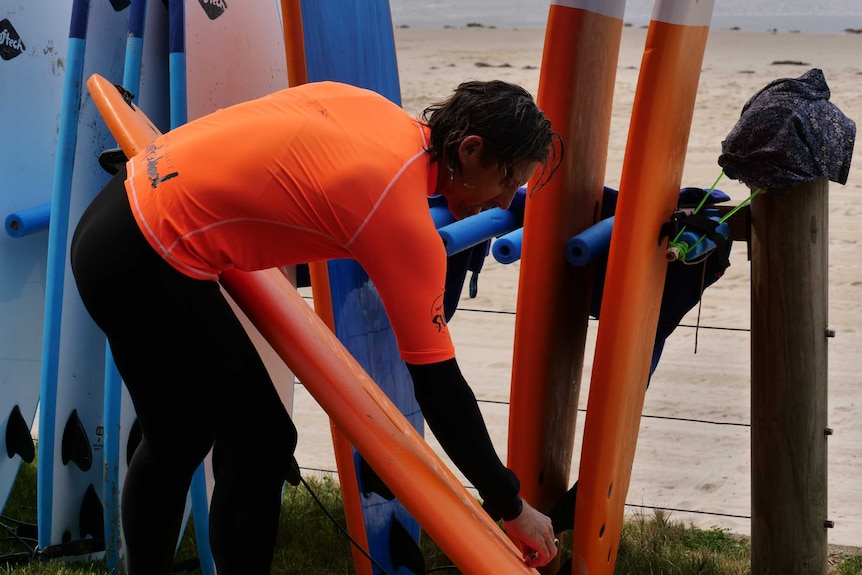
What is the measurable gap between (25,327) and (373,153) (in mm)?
1859

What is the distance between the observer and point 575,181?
100.0 inches

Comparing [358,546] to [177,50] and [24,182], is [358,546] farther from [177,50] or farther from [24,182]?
[24,182]

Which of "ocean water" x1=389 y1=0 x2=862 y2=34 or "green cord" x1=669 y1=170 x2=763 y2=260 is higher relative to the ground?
"green cord" x1=669 y1=170 x2=763 y2=260

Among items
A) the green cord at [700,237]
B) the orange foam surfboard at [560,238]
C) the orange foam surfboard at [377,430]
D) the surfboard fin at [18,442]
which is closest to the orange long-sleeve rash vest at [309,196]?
the orange foam surfboard at [377,430]

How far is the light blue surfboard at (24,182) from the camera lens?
3.11 meters

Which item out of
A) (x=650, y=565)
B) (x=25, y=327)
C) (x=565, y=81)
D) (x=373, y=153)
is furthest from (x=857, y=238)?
(x=373, y=153)

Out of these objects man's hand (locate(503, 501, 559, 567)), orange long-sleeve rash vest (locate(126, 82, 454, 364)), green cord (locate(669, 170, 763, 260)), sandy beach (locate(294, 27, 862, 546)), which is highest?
orange long-sleeve rash vest (locate(126, 82, 454, 364))

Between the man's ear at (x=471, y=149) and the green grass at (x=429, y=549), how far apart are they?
1.35 m

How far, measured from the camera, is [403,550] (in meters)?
2.92

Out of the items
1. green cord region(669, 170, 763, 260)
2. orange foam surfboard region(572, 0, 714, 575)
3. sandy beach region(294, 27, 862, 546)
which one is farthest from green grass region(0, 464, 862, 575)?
green cord region(669, 170, 763, 260)

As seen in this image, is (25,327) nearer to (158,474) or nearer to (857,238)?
(158,474)

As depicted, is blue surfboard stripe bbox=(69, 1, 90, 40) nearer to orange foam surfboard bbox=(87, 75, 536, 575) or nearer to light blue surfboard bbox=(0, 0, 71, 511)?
light blue surfboard bbox=(0, 0, 71, 511)

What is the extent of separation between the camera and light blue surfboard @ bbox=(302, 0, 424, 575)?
2812mm

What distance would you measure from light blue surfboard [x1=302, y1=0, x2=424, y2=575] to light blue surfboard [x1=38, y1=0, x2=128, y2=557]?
22.2 inches
